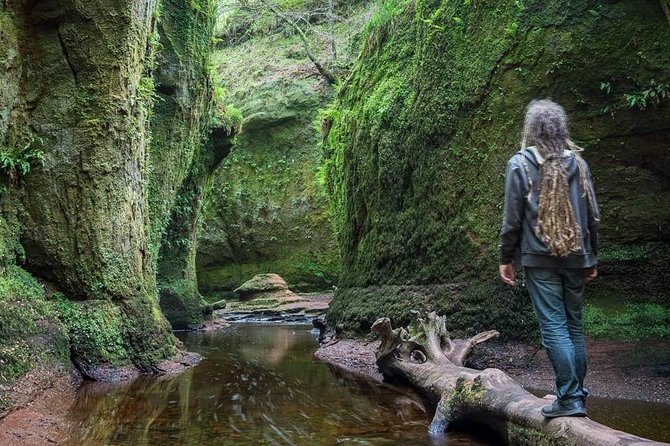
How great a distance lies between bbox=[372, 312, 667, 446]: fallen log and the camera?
3.54 meters

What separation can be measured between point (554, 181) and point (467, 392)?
1991 mm

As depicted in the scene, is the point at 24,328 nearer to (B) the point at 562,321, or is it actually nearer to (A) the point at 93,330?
(A) the point at 93,330

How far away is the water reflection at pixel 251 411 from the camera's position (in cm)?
484

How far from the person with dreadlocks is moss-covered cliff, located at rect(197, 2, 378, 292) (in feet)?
81.0

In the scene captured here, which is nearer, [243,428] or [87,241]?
[243,428]

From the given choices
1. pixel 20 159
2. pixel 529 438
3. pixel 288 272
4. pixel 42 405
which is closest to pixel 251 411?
pixel 42 405

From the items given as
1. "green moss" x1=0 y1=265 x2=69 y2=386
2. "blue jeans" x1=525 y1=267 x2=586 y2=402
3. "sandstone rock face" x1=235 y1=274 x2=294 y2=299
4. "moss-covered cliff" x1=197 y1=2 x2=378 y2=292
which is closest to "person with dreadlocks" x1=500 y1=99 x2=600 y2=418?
"blue jeans" x1=525 y1=267 x2=586 y2=402

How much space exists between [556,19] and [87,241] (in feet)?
23.0

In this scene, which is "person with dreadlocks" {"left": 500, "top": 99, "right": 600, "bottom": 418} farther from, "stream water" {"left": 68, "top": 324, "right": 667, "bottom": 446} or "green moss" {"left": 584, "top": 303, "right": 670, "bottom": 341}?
"green moss" {"left": 584, "top": 303, "right": 670, "bottom": 341}

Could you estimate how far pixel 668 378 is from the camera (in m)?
6.54

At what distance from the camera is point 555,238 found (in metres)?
3.73

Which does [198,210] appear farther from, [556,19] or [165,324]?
[556,19]

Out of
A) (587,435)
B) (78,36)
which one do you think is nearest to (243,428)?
(587,435)

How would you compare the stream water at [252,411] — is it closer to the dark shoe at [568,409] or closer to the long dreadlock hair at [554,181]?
the dark shoe at [568,409]
